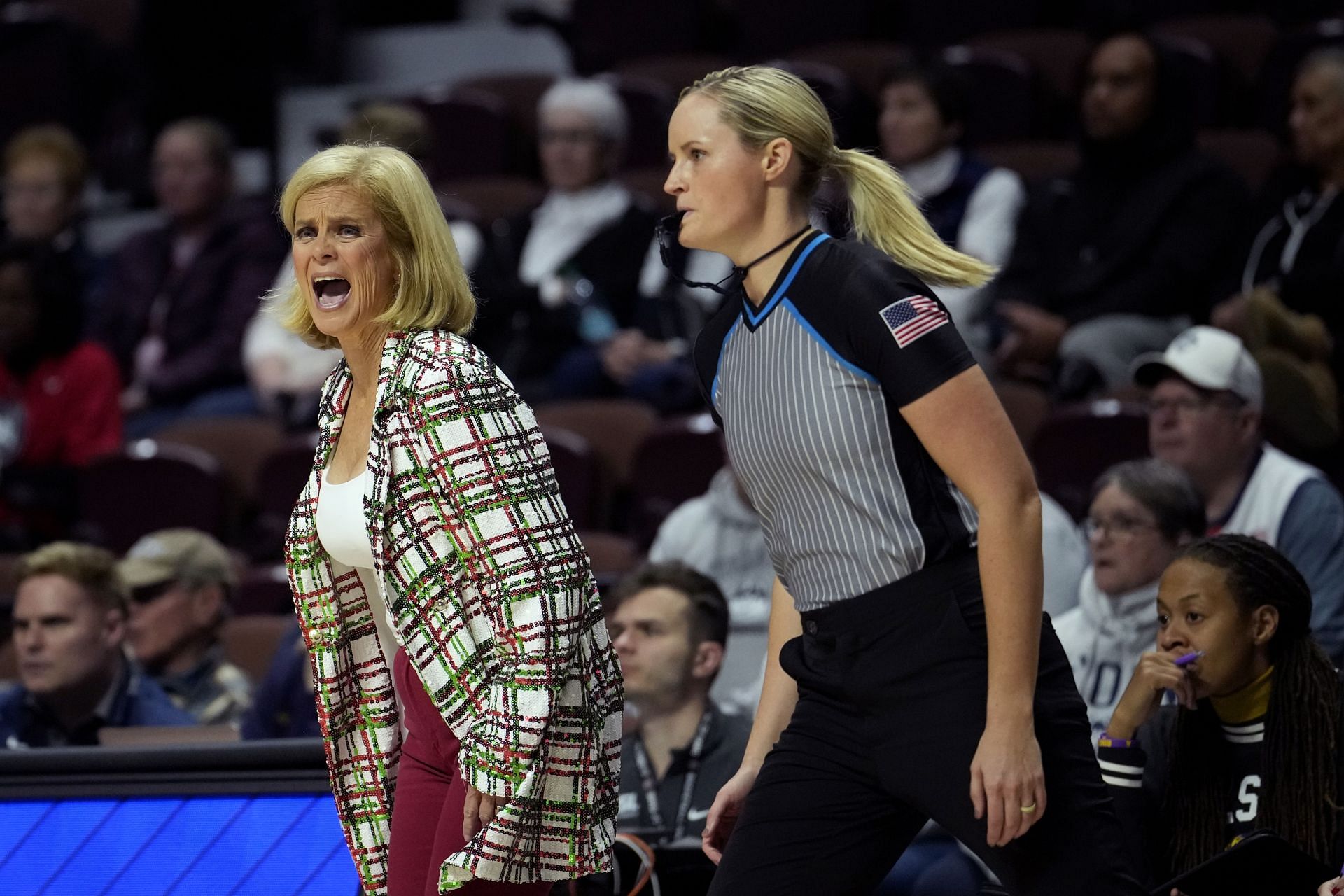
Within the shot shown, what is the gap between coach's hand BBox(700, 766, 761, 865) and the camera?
236cm

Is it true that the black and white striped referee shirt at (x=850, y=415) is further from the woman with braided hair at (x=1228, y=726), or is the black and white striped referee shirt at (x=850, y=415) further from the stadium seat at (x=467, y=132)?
the stadium seat at (x=467, y=132)

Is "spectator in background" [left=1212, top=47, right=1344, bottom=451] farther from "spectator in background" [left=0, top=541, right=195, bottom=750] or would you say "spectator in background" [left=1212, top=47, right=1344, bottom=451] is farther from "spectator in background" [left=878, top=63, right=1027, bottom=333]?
"spectator in background" [left=0, top=541, right=195, bottom=750]

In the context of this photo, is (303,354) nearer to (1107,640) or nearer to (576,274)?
(576,274)

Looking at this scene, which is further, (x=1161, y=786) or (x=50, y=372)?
(x=50, y=372)

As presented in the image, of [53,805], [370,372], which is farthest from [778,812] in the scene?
[53,805]

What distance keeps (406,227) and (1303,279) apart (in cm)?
342

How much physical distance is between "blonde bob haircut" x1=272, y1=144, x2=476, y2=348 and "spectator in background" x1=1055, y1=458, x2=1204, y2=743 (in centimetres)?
191

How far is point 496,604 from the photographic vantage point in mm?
2107

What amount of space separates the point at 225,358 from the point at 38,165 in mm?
1144

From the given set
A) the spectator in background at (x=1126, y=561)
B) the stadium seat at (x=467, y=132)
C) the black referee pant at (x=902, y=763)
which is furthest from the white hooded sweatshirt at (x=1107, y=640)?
the stadium seat at (x=467, y=132)

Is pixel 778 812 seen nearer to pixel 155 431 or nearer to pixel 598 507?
Answer: pixel 598 507

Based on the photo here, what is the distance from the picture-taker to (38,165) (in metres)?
6.96

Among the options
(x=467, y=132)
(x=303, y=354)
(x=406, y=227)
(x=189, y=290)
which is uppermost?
(x=467, y=132)

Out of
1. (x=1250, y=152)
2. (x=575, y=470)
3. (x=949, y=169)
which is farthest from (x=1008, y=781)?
(x=1250, y=152)
